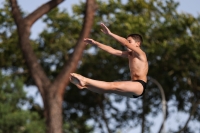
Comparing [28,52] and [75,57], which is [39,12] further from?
[75,57]

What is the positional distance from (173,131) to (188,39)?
309 inches

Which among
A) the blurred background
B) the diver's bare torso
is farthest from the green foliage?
the diver's bare torso

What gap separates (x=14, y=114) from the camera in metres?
43.7

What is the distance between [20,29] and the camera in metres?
30.8

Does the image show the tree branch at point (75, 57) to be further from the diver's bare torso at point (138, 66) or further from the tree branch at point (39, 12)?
the diver's bare torso at point (138, 66)

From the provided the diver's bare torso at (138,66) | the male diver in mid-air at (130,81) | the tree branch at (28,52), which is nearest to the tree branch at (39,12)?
the tree branch at (28,52)

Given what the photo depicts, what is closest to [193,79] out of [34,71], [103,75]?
[103,75]

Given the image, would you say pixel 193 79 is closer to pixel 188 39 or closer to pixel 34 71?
pixel 188 39

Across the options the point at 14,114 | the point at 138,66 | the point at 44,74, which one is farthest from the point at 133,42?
the point at 14,114

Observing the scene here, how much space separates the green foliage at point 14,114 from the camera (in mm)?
43562

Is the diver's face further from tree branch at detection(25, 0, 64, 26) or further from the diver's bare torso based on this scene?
tree branch at detection(25, 0, 64, 26)

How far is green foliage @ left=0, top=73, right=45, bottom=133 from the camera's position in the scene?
143 feet

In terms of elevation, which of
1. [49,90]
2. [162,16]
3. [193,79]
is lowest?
[49,90]

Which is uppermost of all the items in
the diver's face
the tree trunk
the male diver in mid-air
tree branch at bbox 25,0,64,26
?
tree branch at bbox 25,0,64,26
